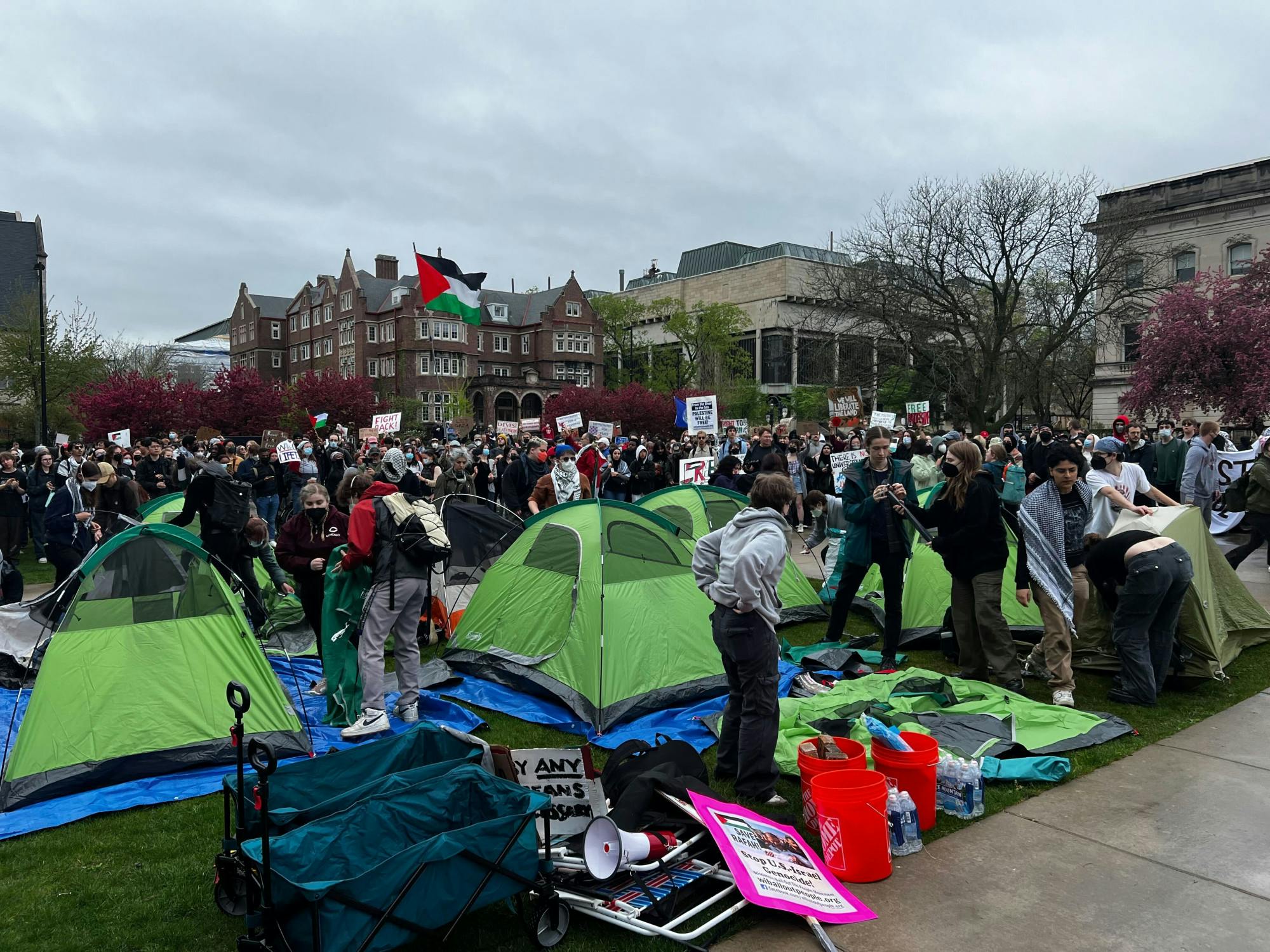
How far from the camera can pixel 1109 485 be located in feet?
23.7

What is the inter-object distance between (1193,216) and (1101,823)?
170 feet

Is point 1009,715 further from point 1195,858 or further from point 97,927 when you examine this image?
point 97,927

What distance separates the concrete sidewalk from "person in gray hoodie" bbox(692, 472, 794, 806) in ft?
2.94

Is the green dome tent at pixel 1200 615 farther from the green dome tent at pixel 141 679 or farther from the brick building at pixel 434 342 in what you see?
the brick building at pixel 434 342

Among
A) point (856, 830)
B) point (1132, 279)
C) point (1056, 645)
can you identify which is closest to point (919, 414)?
point (1132, 279)

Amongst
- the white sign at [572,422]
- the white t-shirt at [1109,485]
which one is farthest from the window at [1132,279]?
the white t-shirt at [1109,485]

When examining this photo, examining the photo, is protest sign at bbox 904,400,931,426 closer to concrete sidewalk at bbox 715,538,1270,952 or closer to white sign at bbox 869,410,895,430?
white sign at bbox 869,410,895,430

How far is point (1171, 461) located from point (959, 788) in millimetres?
Answer: 12955

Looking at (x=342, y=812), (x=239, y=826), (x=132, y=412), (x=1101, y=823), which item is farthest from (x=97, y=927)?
(x=132, y=412)

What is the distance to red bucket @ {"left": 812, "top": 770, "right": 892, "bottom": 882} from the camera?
3.86 metres

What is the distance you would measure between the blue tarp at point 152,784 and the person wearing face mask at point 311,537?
868 mm

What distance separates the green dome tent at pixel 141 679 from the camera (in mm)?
5023

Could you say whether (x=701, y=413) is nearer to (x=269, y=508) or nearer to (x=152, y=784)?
(x=269, y=508)

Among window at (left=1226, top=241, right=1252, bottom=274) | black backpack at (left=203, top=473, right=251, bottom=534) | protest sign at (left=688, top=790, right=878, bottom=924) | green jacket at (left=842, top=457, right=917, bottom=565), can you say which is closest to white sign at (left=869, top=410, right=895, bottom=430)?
green jacket at (left=842, top=457, right=917, bottom=565)
